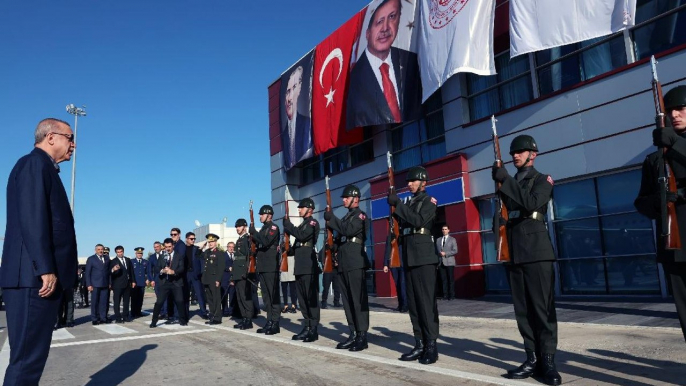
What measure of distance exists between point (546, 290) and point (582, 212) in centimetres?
835

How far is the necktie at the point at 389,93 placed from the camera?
50.3 ft

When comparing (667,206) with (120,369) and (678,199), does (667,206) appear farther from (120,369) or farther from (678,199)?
(120,369)

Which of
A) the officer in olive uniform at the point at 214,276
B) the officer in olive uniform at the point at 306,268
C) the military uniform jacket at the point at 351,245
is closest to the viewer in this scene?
the military uniform jacket at the point at 351,245

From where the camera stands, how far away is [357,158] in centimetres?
1970

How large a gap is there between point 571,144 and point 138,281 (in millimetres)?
12296

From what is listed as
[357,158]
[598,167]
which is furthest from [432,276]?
[357,158]

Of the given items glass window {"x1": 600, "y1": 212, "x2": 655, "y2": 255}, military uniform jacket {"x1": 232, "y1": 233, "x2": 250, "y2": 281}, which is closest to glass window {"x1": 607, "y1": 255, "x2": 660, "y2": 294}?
glass window {"x1": 600, "y1": 212, "x2": 655, "y2": 255}

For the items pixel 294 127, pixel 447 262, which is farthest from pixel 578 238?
pixel 294 127

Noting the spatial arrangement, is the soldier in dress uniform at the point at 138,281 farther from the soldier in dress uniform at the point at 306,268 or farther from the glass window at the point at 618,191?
the glass window at the point at 618,191

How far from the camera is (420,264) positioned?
563 cm

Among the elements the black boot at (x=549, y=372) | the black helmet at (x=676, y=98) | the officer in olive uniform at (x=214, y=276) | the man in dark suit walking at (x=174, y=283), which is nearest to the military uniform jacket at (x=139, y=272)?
the officer in olive uniform at (x=214, y=276)

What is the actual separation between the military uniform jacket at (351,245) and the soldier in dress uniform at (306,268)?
882 mm

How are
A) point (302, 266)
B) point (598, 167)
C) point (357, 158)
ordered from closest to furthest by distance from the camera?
point (302, 266) → point (598, 167) → point (357, 158)

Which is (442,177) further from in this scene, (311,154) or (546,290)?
(546,290)
